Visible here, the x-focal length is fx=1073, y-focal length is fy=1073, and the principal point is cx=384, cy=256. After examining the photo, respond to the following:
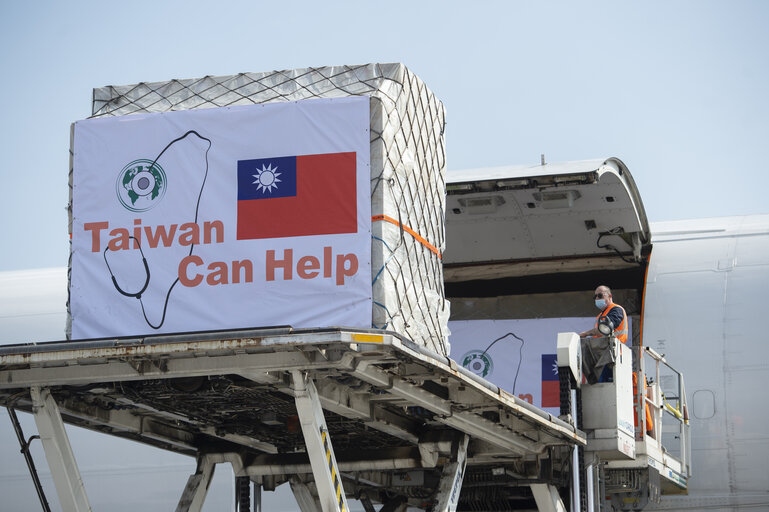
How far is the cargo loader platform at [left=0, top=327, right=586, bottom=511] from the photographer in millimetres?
9502

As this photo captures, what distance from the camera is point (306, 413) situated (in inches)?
382

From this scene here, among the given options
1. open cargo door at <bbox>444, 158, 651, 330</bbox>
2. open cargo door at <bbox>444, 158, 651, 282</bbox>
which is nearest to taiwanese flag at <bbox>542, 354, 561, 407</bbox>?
open cargo door at <bbox>444, 158, 651, 330</bbox>

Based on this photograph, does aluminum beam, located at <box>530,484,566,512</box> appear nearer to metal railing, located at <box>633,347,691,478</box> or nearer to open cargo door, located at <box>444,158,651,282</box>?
metal railing, located at <box>633,347,691,478</box>

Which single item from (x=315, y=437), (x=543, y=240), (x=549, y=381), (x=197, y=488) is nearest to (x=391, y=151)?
(x=315, y=437)

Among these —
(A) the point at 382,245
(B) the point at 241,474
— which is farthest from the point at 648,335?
(A) the point at 382,245

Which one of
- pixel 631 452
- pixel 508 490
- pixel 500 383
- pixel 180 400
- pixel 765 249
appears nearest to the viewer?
pixel 180 400

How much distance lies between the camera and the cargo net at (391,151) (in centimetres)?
1016

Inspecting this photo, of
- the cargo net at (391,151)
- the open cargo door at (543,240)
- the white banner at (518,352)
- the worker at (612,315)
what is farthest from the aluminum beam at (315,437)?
the white banner at (518,352)

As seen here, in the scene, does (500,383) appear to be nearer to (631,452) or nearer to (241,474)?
(631,452)

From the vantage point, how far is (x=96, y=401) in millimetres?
11781

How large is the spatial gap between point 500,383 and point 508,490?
374cm

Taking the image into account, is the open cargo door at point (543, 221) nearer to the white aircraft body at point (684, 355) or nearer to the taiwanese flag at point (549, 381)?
the white aircraft body at point (684, 355)

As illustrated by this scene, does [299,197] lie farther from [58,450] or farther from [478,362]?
[478,362]

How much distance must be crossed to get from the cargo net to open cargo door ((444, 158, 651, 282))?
3974 mm
